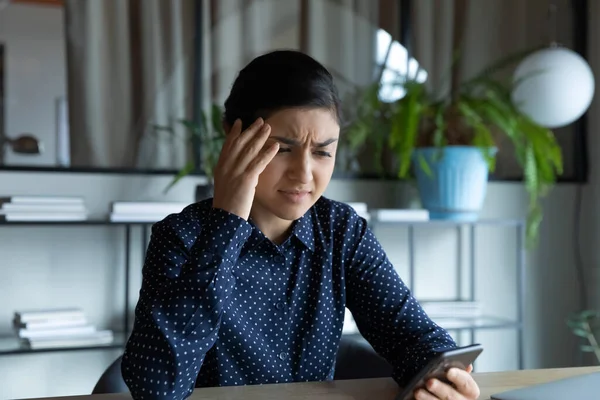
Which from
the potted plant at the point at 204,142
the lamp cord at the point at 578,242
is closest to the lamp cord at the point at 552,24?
the lamp cord at the point at 578,242

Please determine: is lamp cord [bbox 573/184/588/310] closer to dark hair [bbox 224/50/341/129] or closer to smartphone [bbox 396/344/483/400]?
dark hair [bbox 224/50/341/129]

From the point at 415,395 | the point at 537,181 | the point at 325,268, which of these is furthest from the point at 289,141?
the point at 537,181

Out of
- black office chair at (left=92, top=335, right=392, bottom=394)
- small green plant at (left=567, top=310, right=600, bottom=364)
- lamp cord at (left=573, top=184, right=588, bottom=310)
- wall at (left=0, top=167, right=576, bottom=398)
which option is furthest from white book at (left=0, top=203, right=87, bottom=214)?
lamp cord at (left=573, top=184, right=588, bottom=310)

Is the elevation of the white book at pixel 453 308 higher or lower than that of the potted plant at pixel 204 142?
lower

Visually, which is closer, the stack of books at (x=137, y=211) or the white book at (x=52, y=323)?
the white book at (x=52, y=323)

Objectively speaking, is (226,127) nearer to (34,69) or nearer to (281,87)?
(281,87)

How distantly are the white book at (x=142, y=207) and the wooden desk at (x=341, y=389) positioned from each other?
160 cm

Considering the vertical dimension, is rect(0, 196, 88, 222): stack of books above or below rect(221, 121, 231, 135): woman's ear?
below

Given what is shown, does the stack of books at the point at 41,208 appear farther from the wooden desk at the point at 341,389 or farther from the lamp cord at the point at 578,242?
the lamp cord at the point at 578,242

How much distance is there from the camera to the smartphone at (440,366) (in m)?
1.12

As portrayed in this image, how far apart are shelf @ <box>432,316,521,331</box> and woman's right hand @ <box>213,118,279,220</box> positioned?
194 centimetres

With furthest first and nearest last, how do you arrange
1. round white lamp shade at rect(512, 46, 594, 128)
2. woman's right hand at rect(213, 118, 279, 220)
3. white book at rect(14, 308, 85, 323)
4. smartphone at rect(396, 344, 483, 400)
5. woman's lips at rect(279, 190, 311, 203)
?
1. round white lamp shade at rect(512, 46, 594, 128)
2. white book at rect(14, 308, 85, 323)
3. woman's lips at rect(279, 190, 311, 203)
4. woman's right hand at rect(213, 118, 279, 220)
5. smartphone at rect(396, 344, 483, 400)

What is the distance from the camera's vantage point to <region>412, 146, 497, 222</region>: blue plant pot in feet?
10.00

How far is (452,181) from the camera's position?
3.07 metres
